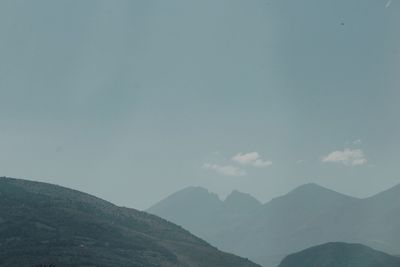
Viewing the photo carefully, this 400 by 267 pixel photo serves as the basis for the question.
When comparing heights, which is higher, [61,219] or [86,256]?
[61,219]

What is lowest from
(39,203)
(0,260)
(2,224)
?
(0,260)

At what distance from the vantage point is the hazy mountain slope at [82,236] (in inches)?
4732

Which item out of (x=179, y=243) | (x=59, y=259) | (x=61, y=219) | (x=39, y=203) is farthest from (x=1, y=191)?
(x=59, y=259)

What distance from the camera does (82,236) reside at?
469 ft

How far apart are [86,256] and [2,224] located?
111 ft

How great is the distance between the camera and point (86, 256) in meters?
120

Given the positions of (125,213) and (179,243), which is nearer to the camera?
(179,243)

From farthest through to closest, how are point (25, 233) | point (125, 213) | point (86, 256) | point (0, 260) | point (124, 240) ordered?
point (125, 213) < point (124, 240) < point (25, 233) < point (86, 256) < point (0, 260)

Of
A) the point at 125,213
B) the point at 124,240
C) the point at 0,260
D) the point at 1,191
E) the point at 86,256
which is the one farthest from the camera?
the point at 125,213

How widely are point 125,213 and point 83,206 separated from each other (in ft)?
61.3

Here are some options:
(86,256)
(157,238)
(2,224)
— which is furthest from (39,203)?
(86,256)

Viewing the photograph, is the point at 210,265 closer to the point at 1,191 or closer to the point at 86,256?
the point at 86,256

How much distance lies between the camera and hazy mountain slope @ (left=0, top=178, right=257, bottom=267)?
120m

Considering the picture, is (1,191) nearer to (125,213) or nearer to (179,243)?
(125,213)
